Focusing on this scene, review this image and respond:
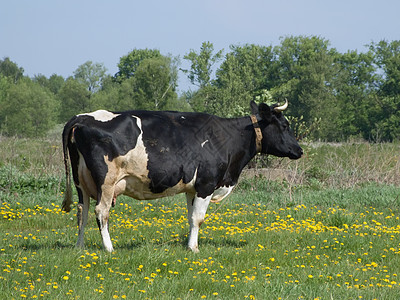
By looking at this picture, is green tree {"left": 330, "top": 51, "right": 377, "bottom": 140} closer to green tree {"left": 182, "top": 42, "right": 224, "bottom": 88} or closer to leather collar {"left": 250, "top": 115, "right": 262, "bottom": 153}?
green tree {"left": 182, "top": 42, "right": 224, "bottom": 88}

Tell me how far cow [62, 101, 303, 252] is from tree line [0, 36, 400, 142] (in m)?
38.4

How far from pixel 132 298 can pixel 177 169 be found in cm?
280

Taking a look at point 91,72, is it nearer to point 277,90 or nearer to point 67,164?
point 277,90

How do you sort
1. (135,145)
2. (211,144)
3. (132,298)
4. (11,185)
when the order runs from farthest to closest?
(11,185), (211,144), (135,145), (132,298)

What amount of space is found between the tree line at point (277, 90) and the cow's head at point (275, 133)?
124 ft

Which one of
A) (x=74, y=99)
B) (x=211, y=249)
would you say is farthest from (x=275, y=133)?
(x=74, y=99)

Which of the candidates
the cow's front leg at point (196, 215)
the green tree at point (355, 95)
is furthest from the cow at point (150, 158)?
the green tree at point (355, 95)

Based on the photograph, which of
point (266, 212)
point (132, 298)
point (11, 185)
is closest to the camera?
point (132, 298)

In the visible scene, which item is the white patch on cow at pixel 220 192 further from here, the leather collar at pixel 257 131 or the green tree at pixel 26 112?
the green tree at pixel 26 112

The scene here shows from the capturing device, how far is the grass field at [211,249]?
18.7ft

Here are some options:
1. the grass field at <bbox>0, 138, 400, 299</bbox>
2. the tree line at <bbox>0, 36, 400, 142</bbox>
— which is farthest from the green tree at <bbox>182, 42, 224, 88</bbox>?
the grass field at <bbox>0, 138, 400, 299</bbox>

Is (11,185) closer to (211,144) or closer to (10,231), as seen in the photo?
(10,231)

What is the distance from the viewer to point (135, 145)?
7496mm

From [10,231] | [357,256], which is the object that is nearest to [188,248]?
[357,256]
